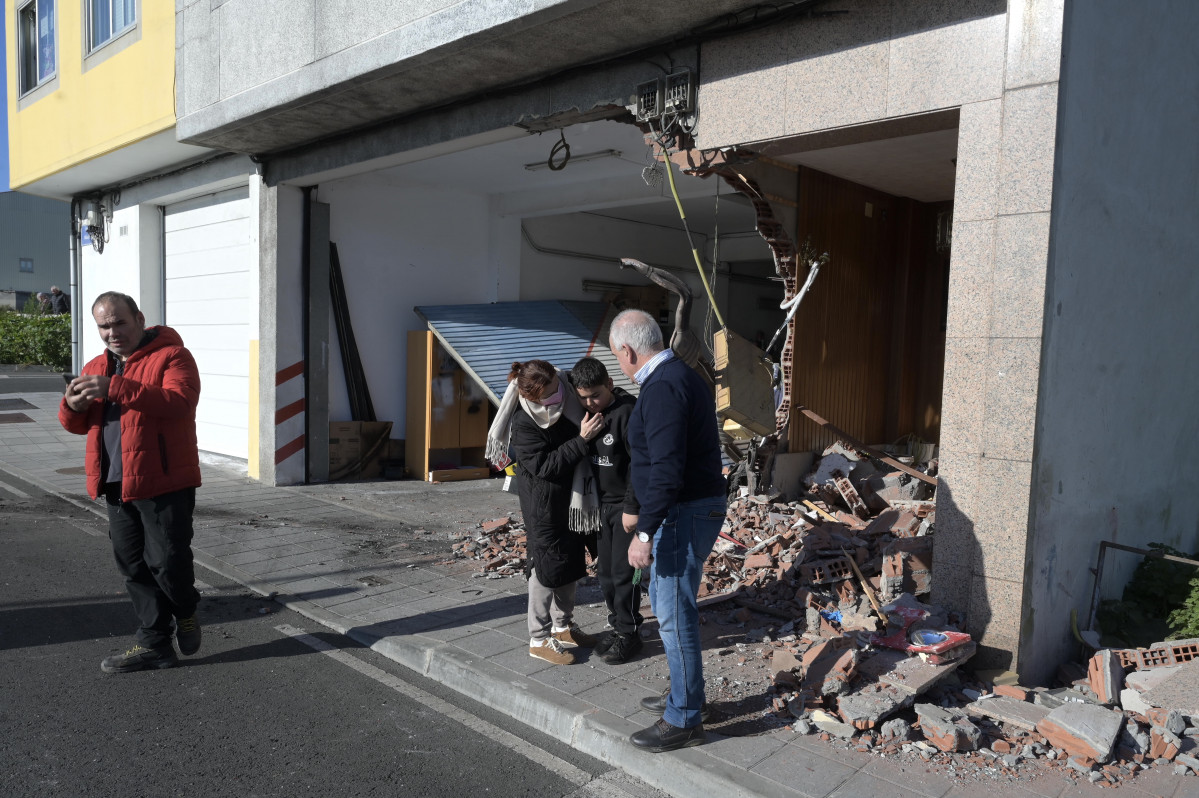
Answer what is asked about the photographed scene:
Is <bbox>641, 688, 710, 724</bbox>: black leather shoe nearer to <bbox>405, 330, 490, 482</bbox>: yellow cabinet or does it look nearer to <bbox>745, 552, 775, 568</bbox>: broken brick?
<bbox>745, 552, 775, 568</bbox>: broken brick

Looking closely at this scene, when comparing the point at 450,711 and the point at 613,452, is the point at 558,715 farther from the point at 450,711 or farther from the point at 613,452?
the point at 613,452

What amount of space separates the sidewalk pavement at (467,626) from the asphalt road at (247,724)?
0.44ft

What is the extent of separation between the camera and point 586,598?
5754 mm

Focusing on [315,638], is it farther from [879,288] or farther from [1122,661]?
[879,288]

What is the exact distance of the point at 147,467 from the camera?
13.9ft

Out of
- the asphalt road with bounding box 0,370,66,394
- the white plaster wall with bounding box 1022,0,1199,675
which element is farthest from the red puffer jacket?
the asphalt road with bounding box 0,370,66,394

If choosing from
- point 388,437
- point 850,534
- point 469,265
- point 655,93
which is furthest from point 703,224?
point 850,534

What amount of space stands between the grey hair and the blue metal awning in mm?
5843

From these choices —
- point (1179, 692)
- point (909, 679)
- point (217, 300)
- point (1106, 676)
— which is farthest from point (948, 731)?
point (217, 300)

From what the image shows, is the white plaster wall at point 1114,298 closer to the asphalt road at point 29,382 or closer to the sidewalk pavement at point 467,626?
the sidewalk pavement at point 467,626

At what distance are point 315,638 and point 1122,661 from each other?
4.52 metres

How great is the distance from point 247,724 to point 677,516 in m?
2.24

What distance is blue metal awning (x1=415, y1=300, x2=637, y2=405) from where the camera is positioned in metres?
10.2

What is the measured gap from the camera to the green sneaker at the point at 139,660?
14.3ft
